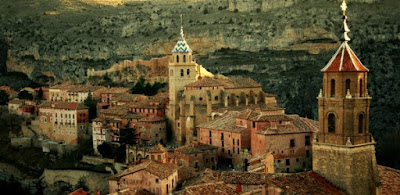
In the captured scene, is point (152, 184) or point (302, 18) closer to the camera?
point (152, 184)

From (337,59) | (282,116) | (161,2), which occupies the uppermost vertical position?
(161,2)

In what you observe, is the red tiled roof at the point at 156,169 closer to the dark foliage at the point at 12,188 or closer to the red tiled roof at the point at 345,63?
the red tiled roof at the point at 345,63

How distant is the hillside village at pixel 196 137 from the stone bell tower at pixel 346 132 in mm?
34

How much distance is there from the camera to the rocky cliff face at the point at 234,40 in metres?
73.2

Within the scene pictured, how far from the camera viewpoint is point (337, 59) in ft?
77.9

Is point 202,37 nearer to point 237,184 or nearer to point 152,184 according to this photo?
point 152,184

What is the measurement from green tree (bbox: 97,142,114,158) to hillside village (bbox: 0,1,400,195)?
11 cm

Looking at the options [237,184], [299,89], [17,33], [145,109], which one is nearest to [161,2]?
[17,33]

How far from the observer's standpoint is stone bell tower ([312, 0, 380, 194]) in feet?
75.6

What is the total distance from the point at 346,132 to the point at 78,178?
35.8m

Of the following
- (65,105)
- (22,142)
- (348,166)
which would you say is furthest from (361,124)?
(22,142)

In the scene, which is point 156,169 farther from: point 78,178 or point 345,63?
point 345,63

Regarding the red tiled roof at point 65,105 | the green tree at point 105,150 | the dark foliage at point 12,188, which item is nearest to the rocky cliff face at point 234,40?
the red tiled roof at point 65,105

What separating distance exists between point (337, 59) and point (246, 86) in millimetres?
33062
